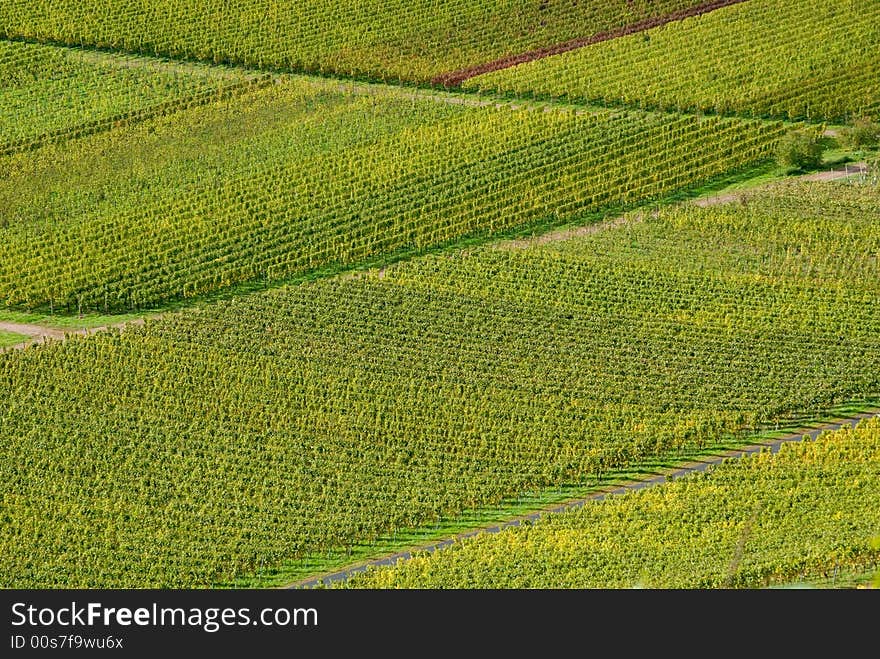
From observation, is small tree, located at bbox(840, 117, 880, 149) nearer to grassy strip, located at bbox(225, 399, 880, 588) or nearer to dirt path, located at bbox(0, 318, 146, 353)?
grassy strip, located at bbox(225, 399, 880, 588)

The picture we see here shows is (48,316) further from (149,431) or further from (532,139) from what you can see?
(532,139)

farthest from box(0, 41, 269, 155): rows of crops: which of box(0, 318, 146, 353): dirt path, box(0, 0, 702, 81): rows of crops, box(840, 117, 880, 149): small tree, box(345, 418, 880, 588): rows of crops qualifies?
box(345, 418, 880, 588): rows of crops

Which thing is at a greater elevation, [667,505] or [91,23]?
[91,23]

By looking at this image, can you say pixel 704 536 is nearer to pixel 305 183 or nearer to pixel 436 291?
pixel 436 291

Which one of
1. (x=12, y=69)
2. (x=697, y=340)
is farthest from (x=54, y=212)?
(x=697, y=340)

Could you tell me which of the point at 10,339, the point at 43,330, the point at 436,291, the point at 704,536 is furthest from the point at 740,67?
the point at 704,536

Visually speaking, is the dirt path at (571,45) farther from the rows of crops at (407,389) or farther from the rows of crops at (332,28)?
the rows of crops at (407,389)
